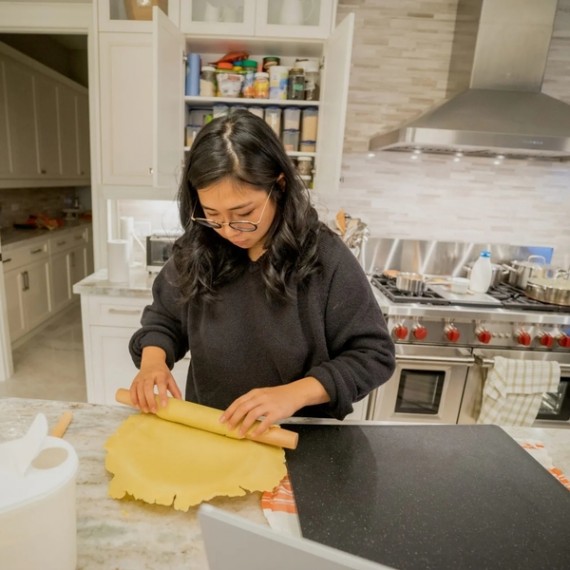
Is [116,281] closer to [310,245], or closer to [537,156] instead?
[310,245]

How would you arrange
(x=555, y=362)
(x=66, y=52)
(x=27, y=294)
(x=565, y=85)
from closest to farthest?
(x=555, y=362), (x=565, y=85), (x=27, y=294), (x=66, y=52)

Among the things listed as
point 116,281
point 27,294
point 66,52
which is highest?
point 66,52

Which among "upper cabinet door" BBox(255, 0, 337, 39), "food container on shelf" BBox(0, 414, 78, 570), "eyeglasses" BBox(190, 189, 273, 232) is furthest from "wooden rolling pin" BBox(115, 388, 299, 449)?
"upper cabinet door" BBox(255, 0, 337, 39)

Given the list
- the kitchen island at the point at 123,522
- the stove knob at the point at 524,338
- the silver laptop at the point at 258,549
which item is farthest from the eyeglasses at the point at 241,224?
the stove knob at the point at 524,338

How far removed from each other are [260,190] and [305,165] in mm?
1452

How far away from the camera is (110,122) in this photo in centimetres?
211

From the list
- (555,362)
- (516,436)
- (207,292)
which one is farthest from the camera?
(555,362)

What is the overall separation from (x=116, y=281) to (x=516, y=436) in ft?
5.97

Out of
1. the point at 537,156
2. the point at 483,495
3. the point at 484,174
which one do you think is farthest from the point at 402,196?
the point at 483,495

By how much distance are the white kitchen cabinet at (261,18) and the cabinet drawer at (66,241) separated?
2.54 metres

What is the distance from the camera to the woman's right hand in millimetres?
781

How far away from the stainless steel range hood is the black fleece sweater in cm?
116

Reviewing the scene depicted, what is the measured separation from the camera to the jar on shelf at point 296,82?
2115mm

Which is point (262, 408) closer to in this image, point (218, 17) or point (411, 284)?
point (411, 284)
